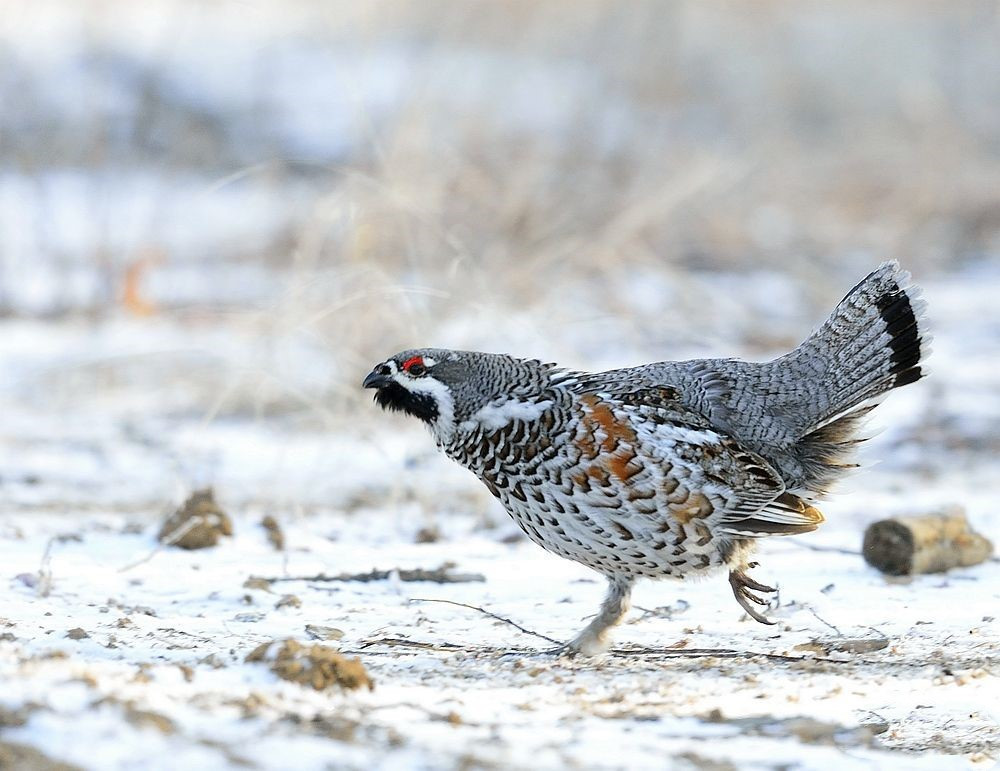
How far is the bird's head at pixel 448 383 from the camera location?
4281 mm

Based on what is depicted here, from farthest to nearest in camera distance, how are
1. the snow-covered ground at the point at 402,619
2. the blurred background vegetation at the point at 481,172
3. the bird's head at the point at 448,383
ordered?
the blurred background vegetation at the point at 481,172, the bird's head at the point at 448,383, the snow-covered ground at the point at 402,619

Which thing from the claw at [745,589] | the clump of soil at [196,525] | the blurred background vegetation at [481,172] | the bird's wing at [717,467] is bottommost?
the claw at [745,589]

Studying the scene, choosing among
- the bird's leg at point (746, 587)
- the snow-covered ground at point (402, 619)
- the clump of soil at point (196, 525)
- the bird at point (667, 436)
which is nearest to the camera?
the snow-covered ground at point (402, 619)

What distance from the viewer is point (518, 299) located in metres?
7.59

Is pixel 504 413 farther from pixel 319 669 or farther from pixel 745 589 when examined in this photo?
pixel 319 669

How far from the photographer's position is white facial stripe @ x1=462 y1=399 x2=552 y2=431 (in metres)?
4.18

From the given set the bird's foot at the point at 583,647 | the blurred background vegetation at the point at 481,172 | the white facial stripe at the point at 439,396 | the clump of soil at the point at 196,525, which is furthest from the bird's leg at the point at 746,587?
the clump of soil at the point at 196,525

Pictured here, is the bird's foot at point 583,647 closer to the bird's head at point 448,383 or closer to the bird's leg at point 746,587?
the bird's leg at point 746,587

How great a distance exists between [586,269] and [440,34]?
2144 millimetres

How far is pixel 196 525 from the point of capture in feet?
17.9

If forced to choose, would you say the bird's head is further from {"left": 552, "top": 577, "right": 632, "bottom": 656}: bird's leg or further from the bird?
{"left": 552, "top": 577, "right": 632, "bottom": 656}: bird's leg

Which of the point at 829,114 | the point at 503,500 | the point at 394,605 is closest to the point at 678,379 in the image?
the point at 503,500

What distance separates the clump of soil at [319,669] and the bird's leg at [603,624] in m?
0.92

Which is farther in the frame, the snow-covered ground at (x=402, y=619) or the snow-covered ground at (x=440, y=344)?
the snow-covered ground at (x=440, y=344)
